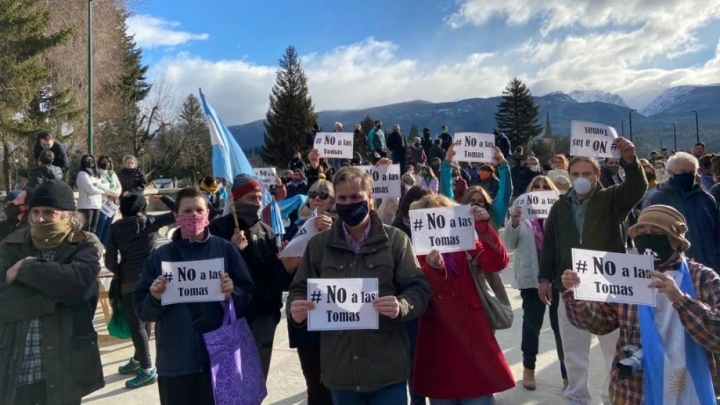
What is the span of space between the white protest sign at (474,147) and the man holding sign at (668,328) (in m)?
5.06

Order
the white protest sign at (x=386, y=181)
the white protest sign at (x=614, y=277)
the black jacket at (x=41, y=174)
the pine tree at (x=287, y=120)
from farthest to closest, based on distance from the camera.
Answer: the pine tree at (x=287, y=120), the black jacket at (x=41, y=174), the white protest sign at (x=386, y=181), the white protest sign at (x=614, y=277)

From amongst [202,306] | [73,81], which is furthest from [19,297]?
[73,81]

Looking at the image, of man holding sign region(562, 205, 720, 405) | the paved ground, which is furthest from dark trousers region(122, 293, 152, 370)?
man holding sign region(562, 205, 720, 405)

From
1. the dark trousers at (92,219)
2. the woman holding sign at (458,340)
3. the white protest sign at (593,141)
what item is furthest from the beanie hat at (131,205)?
the dark trousers at (92,219)

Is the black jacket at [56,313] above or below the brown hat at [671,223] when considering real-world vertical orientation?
below

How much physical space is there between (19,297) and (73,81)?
32.0 metres

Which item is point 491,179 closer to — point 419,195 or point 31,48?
point 419,195

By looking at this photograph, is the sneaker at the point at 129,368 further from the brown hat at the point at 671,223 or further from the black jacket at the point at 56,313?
the brown hat at the point at 671,223

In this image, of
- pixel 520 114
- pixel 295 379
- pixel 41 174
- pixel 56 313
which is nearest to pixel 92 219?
pixel 41 174

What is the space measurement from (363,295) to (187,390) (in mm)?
1413

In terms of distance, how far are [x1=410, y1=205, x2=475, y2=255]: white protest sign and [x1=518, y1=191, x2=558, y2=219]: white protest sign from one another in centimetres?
192

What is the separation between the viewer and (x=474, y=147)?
307 inches

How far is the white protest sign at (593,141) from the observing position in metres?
4.71

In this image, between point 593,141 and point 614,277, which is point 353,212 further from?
point 593,141
